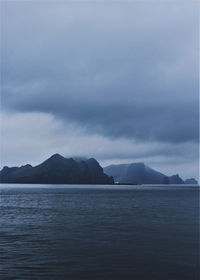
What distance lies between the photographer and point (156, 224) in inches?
1875

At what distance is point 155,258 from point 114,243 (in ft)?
22.8

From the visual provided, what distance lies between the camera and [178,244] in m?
33.1

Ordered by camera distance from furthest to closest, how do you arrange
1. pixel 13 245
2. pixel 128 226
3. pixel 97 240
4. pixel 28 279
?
pixel 128 226 → pixel 97 240 → pixel 13 245 → pixel 28 279

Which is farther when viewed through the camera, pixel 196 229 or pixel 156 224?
pixel 156 224

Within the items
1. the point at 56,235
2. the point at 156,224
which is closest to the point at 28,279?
the point at 56,235

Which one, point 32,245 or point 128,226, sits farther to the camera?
point 128,226

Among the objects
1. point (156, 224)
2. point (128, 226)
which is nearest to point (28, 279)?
point (128, 226)

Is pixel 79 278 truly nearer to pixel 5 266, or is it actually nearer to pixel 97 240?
pixel 5 266

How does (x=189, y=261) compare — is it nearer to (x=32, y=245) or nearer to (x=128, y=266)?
(x=128, y=266)

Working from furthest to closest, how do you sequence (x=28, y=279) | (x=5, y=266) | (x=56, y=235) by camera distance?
(x=56, y=235)
(x=5, y=266)
(x=28, y=279)

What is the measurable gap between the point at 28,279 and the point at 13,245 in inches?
463

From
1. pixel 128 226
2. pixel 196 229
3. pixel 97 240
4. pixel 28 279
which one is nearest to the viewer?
pixel 28 279

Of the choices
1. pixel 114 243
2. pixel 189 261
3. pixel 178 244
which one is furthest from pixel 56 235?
pixel 189 261

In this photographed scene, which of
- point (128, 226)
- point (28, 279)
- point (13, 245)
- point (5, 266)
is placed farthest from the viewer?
point (128, 226)
